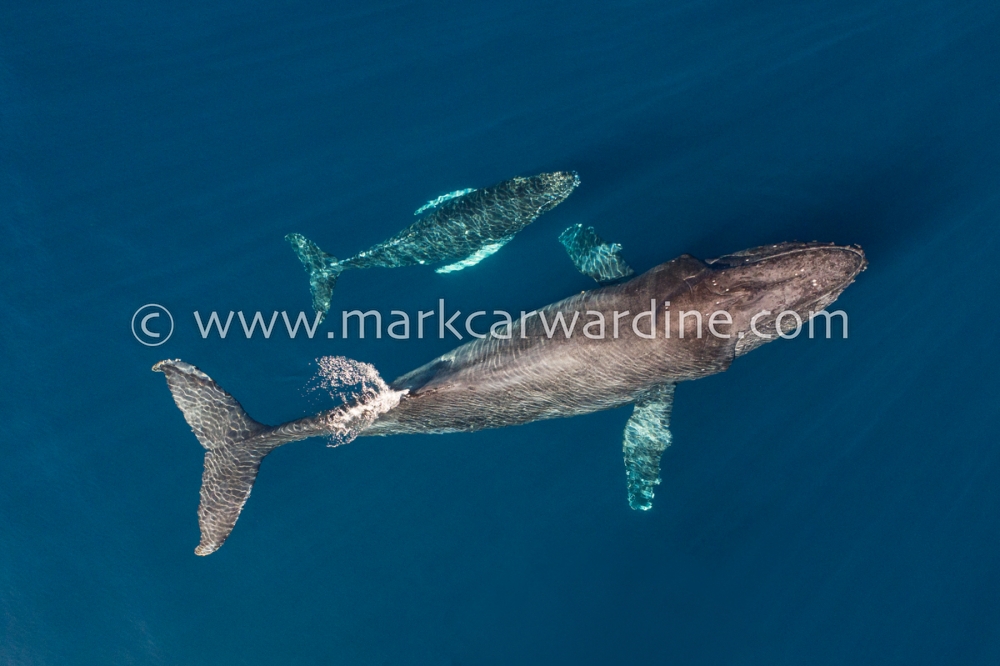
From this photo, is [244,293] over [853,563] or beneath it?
over

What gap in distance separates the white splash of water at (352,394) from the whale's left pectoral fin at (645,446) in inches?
202

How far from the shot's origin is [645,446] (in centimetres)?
1352

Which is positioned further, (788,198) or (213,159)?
(213,159)

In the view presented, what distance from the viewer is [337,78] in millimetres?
14422

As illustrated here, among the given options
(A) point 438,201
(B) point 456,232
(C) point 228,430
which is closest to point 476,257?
(B) point 456,232

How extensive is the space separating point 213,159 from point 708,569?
48.4 ft

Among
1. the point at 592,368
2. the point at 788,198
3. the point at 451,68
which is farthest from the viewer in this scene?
the point at 451,68

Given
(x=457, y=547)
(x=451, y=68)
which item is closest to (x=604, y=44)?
(x=451, y=68)

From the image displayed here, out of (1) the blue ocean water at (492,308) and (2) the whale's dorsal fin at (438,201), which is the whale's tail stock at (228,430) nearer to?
(1) the blue ocean water at (492,308)

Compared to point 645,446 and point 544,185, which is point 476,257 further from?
point 645,446

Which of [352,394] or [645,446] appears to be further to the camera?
[352,394]

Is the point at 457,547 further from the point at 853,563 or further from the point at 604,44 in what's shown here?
the point at 604,44

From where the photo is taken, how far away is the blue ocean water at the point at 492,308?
13281mm

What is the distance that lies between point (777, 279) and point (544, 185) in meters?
4.97
